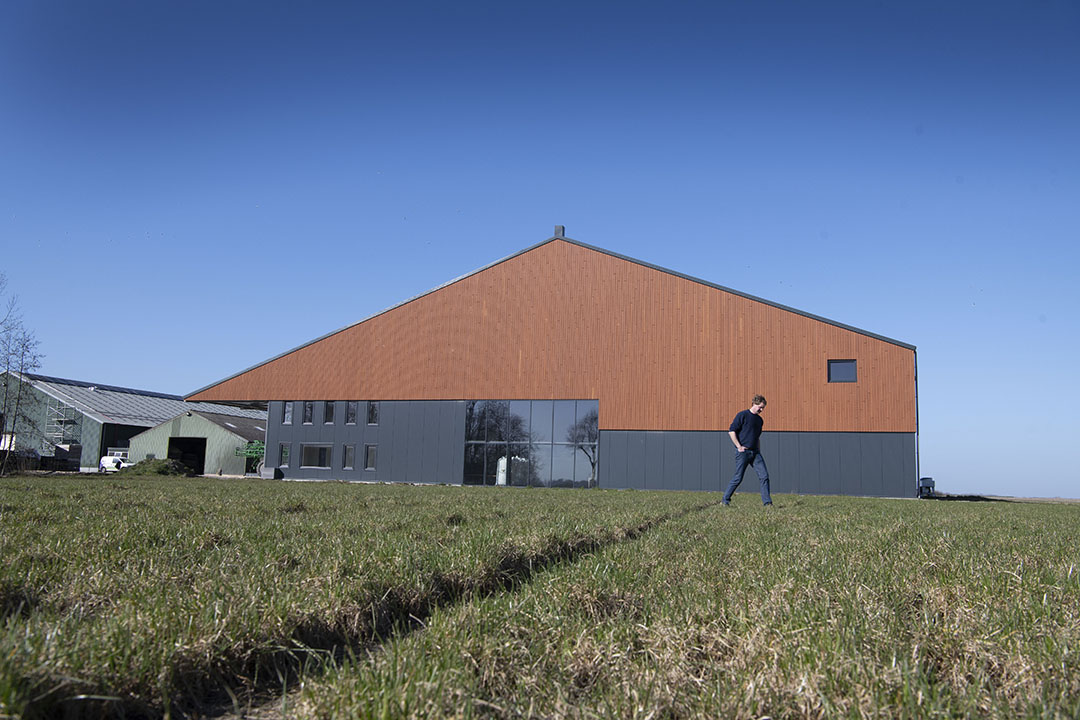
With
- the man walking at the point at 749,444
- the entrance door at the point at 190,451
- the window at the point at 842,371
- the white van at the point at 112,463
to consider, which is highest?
the window at the point at 842,371

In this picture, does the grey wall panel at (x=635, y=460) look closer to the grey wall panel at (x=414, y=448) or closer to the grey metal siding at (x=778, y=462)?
the grey metal siding at (x=778, y=462)

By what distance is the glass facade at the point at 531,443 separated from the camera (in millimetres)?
31000

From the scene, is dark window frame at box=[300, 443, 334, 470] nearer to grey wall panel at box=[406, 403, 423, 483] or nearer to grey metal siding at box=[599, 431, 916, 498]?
grey wall panel at box=[406, 403, 423, 483]

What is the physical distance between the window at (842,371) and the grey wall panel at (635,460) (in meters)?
7.89

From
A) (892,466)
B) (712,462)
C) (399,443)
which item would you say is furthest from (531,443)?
(892,466)

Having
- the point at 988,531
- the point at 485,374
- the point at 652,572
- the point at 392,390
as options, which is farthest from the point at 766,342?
the point at 652,572

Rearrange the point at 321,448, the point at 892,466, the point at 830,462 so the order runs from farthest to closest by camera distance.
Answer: the point at 321,448 → the point at 830,462 → the point at 892,466

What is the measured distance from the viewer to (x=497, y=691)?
2.13 meters

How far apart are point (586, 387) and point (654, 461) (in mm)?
4284

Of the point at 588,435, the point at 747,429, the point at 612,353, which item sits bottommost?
the point at 747,429

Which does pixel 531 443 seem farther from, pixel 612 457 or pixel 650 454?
pixel 650 454

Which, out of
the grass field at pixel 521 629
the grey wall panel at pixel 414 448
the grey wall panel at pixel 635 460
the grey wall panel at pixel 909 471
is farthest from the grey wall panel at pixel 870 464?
the grass field at pixel 521 629

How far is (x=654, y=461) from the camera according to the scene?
29969 millimetres

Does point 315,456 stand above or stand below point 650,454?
below
